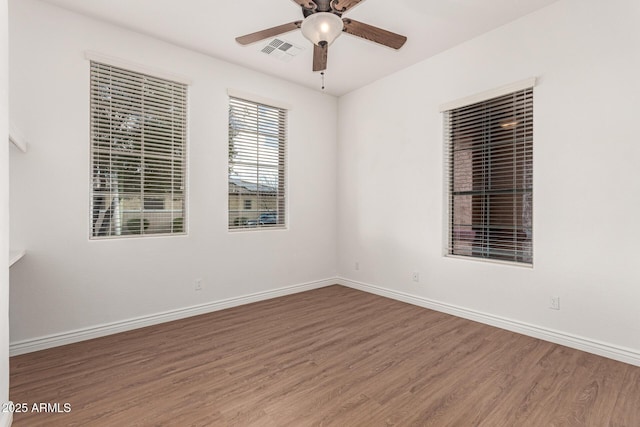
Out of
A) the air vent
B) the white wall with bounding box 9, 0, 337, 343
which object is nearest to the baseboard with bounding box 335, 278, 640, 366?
the white wall with bounding box 9, 0, 337, 343

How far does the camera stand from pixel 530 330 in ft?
10.1

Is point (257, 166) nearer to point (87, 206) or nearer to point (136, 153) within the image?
point (136, 153)

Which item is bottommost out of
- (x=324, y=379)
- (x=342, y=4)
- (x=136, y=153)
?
(x=324, y=379)

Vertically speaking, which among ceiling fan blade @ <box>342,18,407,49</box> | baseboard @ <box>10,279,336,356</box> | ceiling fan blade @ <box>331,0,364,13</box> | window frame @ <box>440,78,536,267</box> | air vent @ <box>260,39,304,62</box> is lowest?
baseboard @ <box>10,279,336,356</box>

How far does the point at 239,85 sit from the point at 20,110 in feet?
7.08

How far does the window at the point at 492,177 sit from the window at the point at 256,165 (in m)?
2.21

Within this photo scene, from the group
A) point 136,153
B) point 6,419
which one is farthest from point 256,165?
point 6,419

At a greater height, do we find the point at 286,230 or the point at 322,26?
the point at 322,26

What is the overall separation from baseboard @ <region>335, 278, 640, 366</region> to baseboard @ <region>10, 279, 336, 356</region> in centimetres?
160

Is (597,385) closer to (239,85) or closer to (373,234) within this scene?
(373,234)

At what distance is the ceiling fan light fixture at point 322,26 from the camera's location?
2.27 meters

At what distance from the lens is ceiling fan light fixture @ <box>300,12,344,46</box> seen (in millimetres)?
2270

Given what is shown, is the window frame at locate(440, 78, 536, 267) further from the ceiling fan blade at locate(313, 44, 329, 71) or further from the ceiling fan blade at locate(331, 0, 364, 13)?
the ceiling fan blade at locate(331, 0, 364, 13)

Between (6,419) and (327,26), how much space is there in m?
3.04
